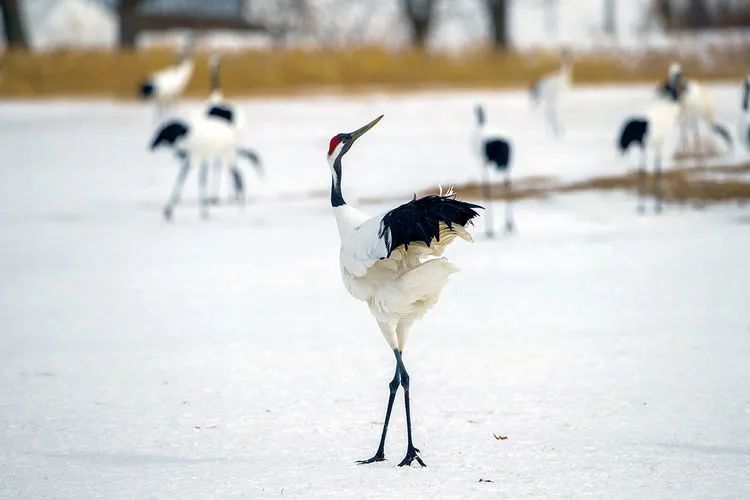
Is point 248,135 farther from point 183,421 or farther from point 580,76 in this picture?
point 183,421

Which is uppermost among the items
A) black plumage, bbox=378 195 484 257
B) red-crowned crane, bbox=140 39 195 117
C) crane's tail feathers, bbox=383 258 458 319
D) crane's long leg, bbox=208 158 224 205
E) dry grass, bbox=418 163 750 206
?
black plumage, bbox=378 195 484 257

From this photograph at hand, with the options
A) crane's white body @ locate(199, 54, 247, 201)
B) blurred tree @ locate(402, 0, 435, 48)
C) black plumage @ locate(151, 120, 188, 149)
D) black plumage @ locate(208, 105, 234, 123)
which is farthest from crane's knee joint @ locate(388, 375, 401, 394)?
blurred tree @ locate(402, 0, 435, 48)

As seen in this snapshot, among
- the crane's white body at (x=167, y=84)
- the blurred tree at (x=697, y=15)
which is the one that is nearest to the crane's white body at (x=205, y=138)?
the crane's white body at (x=167, y=84)

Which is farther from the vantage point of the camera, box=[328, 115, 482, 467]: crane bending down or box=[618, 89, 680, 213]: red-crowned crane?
box=[618, 89, 680, 213]: red-crowned crane

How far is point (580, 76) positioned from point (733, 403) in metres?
25.1

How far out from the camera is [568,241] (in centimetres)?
1139

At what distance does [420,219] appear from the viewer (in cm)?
466

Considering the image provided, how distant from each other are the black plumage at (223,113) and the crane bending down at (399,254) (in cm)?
984

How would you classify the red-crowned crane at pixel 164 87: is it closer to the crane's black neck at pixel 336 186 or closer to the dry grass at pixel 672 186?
the dry grass at pixel 672 186

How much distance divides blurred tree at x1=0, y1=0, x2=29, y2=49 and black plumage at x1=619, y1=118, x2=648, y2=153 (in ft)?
70.0

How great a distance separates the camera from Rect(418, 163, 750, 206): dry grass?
1388 centimetres

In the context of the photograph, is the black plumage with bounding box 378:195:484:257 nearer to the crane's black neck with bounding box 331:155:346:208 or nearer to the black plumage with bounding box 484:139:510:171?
the crane's black neck with bounding box 331:155:346:208

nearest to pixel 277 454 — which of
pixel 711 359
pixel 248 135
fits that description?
pixel 711 359

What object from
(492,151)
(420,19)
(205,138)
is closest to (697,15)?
(420,19)
